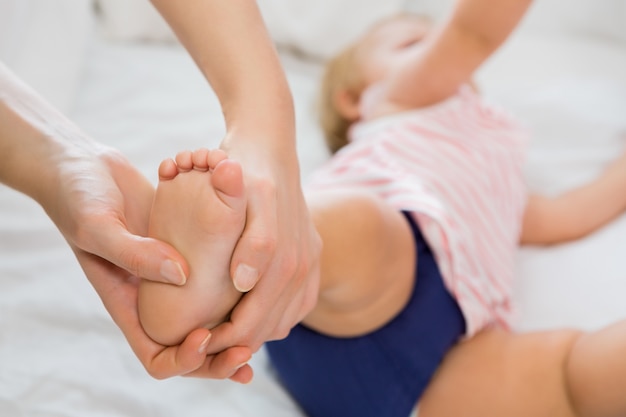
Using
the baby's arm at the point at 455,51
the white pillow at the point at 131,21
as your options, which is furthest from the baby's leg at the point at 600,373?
the white pillow at the point at 131,21

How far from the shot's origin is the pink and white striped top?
865mm

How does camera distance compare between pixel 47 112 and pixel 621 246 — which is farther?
pixel 621 246

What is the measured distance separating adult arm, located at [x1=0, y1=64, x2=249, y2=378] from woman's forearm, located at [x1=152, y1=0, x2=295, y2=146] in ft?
0.39

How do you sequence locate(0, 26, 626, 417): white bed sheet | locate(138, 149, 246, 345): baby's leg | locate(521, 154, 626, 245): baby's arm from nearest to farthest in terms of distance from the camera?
1. locate(138, 149, 246, 345): baby's leg
2. locate(0, 26, 626, 417): white bed sheet
3. locate(521, 154, 626, 245): baby's arm

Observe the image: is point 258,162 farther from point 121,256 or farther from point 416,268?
point 416,268

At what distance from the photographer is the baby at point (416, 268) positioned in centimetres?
57

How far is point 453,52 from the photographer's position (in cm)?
100

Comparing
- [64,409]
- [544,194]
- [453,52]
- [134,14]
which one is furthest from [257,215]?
[134,14]

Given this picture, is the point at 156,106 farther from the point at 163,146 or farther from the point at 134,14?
the point at 134,14

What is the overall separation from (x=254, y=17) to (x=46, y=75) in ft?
1.86

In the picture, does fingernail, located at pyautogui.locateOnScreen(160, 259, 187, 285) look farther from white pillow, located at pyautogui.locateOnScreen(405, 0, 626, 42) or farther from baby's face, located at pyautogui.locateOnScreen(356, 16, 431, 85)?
→ white pillow, located at pyautogui.locateOnScreen(405, 0, 626, 42)

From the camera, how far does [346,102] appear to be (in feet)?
4.02

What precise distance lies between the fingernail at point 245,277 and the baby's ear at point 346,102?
27.4 inches

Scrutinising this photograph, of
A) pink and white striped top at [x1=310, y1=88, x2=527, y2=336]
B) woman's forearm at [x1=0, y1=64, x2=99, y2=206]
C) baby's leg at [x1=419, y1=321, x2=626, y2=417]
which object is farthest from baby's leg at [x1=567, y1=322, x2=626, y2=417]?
woman's forearm at [x1=0, y1=64, x2=99, y2=206]
